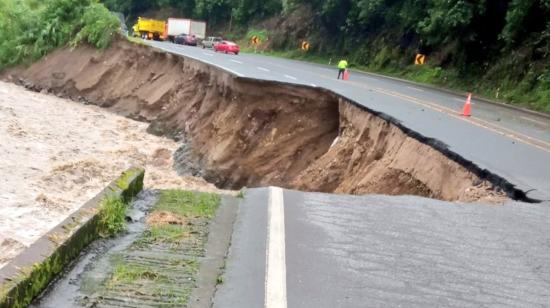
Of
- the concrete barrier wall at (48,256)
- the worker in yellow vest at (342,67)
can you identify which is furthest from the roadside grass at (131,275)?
the worker in yellow vest at (342,67)

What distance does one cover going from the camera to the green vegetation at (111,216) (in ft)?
20.5

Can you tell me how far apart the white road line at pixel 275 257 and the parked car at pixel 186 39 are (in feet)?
187

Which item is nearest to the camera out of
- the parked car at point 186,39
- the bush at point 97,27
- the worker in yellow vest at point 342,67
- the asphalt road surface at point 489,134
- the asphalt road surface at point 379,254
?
the asphalt road surface at point 379,254

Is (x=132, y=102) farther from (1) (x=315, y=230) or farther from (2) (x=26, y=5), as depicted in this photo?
(1) (x=315, y=230)

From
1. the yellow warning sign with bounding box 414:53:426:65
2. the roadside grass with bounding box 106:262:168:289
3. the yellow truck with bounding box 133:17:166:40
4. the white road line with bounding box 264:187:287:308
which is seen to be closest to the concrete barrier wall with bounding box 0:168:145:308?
the roadside grass with bounding box 106:262:168:289

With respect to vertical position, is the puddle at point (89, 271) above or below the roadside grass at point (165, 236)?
below

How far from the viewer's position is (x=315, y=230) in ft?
22.2

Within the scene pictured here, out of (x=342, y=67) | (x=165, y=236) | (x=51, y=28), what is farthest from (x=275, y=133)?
(x=51, y=28)

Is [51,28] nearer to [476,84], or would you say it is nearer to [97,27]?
[97,27]

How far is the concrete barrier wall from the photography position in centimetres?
457

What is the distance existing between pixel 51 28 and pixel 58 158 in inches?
853

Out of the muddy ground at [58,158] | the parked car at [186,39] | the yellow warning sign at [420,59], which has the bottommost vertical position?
the muddy ground at [58,158]

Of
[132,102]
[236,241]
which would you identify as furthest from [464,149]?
[132,102]

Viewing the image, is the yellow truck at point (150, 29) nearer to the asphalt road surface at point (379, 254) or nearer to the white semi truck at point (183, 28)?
the white semi truck at point (183, 28)
